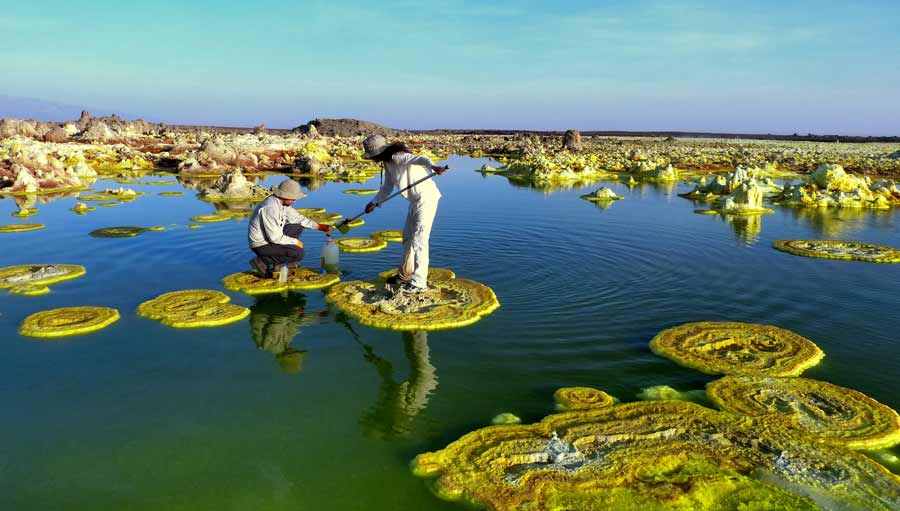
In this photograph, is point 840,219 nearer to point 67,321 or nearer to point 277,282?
point 277,282

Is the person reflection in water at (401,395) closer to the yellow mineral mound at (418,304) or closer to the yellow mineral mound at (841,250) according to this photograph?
the yellow mineral mound at (418,304)

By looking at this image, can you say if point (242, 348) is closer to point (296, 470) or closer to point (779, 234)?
point (296, 470)

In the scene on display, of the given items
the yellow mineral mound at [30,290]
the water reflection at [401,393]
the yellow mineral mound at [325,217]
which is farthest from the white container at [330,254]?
the yellow mineral mound at [325,217]

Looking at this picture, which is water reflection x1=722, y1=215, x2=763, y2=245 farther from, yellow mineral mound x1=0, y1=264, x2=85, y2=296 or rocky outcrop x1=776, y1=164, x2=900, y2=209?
yellow mineral mound x1=0, y1=264, x2=85, y2=296

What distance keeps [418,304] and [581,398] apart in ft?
11.8

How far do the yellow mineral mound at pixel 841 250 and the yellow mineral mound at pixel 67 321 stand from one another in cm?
1402

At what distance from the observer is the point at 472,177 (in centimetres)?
3447

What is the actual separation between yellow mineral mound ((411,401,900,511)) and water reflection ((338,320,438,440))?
66 centimetres

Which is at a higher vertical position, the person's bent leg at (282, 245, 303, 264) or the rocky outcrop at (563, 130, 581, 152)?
the rocky outcrop at (563, 130, 581, 152)

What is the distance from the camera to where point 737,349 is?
730cm

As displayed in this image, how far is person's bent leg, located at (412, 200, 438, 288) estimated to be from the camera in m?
9.05

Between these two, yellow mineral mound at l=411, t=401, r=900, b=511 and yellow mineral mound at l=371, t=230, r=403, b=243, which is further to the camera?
yellow mineral mound at l=371, t=230, r=403, b=243

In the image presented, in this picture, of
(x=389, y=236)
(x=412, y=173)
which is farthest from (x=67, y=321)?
(x=389, y=236)

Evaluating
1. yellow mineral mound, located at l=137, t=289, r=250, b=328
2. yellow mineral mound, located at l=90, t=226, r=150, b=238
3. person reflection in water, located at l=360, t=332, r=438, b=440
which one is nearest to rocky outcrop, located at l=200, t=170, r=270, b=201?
yellow mineral mound, located at l=90, t=226, r=150, b=238
